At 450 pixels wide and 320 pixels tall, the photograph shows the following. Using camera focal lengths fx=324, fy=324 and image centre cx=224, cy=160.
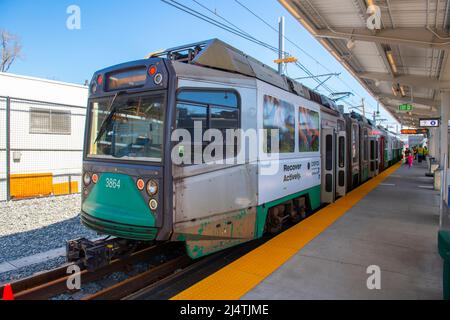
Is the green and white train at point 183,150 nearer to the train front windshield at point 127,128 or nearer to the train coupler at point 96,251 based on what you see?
the train front windshield at point 127,128

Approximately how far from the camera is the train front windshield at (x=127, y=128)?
3.91 meters

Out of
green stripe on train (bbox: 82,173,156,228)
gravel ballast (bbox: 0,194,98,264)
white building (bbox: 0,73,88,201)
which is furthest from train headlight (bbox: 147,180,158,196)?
white building (bbox: 0,73,88,201)

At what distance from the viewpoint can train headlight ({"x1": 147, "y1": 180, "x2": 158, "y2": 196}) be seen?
3770mm

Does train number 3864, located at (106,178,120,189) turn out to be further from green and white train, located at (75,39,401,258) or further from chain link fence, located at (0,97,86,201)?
chain link fence, located at (0,97,86,201)

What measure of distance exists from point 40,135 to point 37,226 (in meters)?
6.06

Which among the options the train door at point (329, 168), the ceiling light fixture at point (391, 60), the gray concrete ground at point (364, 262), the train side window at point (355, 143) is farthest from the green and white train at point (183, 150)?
the ceiling light fixture at point (391, 60)

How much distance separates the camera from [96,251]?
12.8 ft

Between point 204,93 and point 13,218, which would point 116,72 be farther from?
point 13,218

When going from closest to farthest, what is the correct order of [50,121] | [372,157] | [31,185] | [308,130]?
[308,130]
[31,185]
[50,121]
[372,157]

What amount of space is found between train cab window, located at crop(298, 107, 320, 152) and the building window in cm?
994

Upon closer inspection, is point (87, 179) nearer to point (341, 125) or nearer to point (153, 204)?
point (153, 204)

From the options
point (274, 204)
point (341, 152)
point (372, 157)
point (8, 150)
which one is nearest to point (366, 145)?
point (372, 157)
